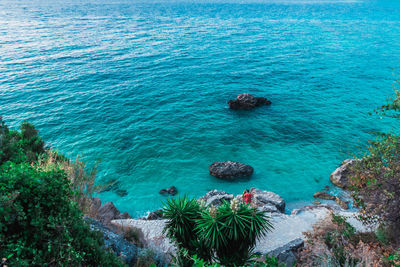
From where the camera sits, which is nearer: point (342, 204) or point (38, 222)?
point (38, 222)

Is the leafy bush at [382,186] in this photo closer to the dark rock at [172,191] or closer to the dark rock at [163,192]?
the dark rock at [172,191]

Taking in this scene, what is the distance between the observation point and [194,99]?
41594 mm

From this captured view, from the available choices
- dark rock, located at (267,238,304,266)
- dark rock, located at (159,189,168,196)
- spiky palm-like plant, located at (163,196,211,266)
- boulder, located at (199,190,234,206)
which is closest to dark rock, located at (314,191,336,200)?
boulder, located at (199,190,234,206)

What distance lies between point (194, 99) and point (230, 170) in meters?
18.3

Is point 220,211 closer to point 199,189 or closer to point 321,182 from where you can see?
point 199,189

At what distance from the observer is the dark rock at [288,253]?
12.9 m

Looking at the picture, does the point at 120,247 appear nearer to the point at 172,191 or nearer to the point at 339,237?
the point at 339,237

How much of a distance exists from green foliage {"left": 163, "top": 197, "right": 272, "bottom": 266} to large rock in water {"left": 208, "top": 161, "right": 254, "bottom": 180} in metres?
13.5

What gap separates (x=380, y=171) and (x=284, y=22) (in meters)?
96.0

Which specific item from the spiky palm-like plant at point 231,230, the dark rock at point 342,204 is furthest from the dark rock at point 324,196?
the spiky palm-like plant at point 231,230

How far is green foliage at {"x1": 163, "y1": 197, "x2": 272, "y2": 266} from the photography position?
11.0 m

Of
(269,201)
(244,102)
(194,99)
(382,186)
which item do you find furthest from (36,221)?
(194,99)

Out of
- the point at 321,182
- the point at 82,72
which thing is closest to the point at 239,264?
the point at 321,182

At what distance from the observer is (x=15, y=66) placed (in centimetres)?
5150
